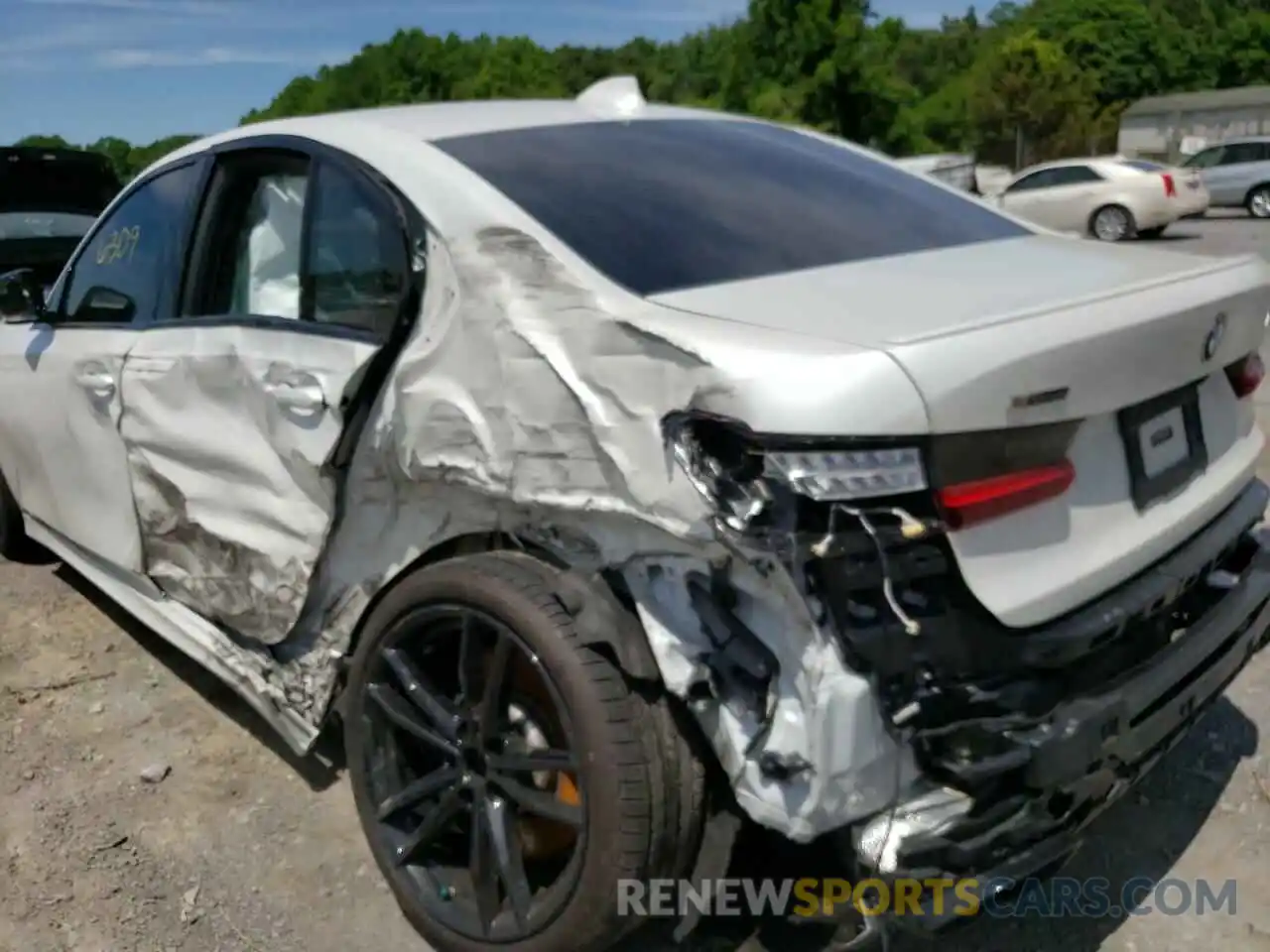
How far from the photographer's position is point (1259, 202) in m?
23.6

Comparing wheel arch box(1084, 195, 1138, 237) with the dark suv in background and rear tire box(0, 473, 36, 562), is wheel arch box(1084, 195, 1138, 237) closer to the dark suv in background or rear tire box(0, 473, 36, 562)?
the dark suv in background

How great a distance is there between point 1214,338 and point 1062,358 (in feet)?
2.00

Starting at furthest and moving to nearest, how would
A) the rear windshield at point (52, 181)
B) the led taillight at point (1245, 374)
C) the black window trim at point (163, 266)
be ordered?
1. the rear windshield at point (52, 181)
2. the black window trim at point (163, 266)
3. the led taillight at point (1245, 374)

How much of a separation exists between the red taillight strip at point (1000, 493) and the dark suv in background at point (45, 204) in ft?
25.8

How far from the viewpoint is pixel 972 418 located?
1952 millimetres

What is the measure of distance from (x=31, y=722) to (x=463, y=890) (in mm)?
1904

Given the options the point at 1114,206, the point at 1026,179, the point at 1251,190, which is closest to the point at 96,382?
the point at 1114,206

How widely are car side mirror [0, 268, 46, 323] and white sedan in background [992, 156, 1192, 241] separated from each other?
17.3 metres

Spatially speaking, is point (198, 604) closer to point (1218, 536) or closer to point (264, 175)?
point (264, 175)

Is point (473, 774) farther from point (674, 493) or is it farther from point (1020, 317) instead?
point (1020, 317)

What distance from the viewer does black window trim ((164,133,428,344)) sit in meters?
2.61

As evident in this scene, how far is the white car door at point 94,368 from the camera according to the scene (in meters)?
3.55

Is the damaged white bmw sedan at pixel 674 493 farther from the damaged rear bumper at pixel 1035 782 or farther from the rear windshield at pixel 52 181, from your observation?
the rear windshield at pixel 52 181

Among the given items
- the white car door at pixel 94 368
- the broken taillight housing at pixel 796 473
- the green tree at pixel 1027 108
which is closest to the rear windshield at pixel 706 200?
the broken taillight housing at pixel 796 473
